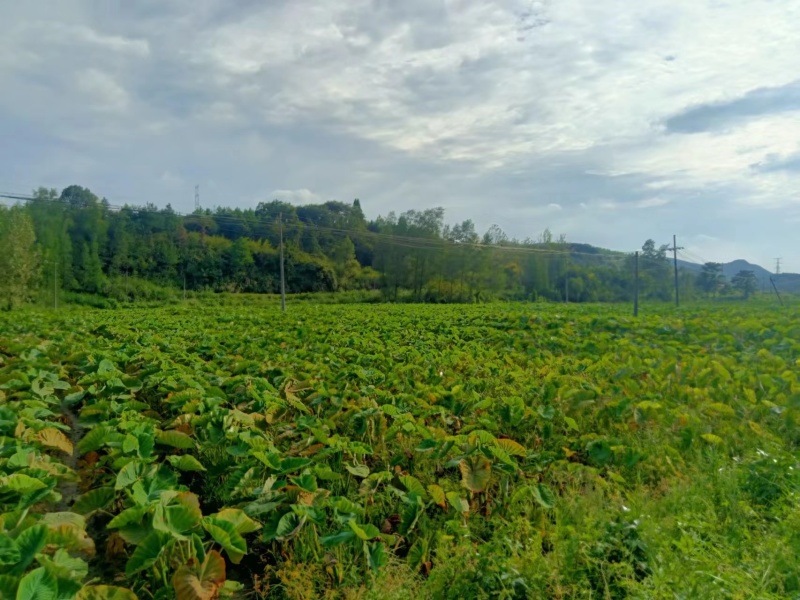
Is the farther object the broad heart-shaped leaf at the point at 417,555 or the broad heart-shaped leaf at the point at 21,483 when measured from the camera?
the broad heart-shaped leaf at the point at 417,555

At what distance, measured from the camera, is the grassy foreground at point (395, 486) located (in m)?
3.11

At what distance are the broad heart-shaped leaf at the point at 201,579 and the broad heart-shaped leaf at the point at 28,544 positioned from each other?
2.22 feet

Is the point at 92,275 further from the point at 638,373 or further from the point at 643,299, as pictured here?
the point at 643,299

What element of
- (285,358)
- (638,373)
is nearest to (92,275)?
(285,358)

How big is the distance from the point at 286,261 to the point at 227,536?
4954 cm

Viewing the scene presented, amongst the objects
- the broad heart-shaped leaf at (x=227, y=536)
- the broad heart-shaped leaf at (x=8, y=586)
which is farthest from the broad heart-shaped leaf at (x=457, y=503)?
the broad heart-shaped leaf at (x=8, y=586)

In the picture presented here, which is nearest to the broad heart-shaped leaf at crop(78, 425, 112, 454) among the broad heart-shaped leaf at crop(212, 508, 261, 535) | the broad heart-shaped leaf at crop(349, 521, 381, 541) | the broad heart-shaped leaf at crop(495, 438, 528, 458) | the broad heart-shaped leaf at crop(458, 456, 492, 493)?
the broad heart-shaped leaf at crop(212, 508, 261, 535)

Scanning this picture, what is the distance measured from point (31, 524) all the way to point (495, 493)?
3.33 m

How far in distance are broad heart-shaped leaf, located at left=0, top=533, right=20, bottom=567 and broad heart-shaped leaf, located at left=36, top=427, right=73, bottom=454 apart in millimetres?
2150

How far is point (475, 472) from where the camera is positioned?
439 centimetres

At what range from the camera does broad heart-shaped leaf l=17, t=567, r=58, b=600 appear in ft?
7.72

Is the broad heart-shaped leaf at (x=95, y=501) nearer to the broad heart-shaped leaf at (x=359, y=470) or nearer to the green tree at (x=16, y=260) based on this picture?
the broad heart-shaped leaf at (x=359, y=470)

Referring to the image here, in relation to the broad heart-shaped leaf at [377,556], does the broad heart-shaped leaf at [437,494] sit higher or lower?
higher

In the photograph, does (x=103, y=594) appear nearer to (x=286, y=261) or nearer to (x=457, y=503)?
(x=457, y=503)
